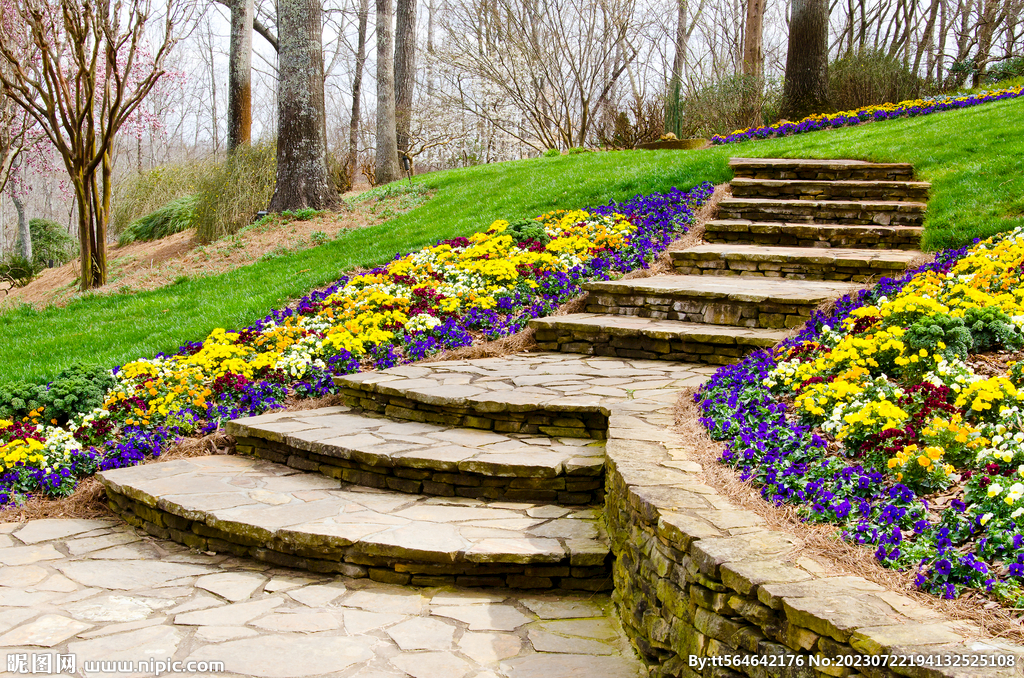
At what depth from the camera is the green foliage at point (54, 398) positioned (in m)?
4.93

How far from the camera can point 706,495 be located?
8.61 feet

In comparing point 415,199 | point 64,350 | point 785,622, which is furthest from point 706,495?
point 415,199

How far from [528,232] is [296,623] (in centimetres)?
544

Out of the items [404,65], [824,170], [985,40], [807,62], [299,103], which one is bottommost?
[824,170]

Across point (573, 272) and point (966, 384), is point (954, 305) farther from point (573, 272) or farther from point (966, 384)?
point (573, 272)

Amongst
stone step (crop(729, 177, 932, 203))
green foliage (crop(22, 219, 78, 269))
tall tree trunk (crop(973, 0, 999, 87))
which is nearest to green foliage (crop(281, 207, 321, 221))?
stone step (crop(729, 177, 932, 203))

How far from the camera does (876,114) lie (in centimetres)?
1106

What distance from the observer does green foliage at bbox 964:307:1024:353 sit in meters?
3.37

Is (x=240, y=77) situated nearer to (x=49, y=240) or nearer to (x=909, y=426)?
(x=49, y=240)

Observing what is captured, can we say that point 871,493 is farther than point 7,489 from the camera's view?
No

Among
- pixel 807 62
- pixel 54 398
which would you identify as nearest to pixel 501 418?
pixel 54 398

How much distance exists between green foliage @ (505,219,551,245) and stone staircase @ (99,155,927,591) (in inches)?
68.2

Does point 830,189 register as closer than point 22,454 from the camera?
No

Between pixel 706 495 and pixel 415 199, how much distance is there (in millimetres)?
9735
